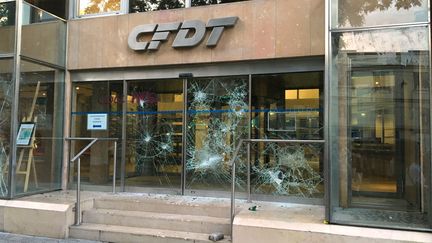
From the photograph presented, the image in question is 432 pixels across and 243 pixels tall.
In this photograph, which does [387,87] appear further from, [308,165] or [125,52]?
[125,52]

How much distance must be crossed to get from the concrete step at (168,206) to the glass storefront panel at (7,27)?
10.4 feet

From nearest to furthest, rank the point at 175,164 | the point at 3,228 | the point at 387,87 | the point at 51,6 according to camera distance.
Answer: the point at 387,87
the point at 3,228
the point at 175,164
the point at 51,6

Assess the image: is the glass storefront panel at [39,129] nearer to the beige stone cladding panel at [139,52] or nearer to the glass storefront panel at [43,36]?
the glass storefront panel at [43,36]

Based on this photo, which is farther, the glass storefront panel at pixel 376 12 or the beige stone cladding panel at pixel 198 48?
the beige stone cladding panel at pixel 198 48

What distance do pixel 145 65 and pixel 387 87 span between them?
430 centimetres

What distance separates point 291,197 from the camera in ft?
23.1

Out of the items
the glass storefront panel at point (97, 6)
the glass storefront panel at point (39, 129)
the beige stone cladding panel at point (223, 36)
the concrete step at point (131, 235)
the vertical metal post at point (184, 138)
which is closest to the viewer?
the concrete step at point (131, 235)

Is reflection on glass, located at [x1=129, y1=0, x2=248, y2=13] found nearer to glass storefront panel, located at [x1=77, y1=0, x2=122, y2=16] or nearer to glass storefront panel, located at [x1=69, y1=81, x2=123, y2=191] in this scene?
Answer: glass storefront panel, located at [x1=77, y1=0, x2=122, y2=16]

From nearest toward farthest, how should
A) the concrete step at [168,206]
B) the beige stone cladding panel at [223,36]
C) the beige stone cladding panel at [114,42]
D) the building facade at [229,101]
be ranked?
1. the building facade at [229,101]
2. the concrete step at [168,206]
3. the beige stone cladding panel at [223,36]
4. the beige stone cladding panel at [114,42]

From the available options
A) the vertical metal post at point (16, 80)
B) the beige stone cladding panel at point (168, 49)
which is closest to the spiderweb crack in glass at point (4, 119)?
the vertical metal post at point (16, 80)

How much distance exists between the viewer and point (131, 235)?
19.7ft

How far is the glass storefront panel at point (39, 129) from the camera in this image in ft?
24.5

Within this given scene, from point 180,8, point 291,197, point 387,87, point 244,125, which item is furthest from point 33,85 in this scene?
point 387,87

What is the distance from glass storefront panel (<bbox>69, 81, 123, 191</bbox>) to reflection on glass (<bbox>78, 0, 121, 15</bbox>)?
148 cm
